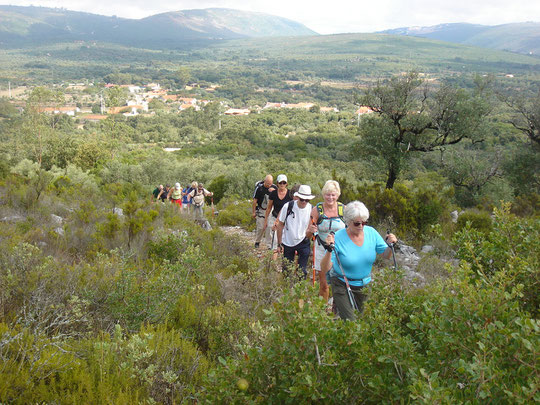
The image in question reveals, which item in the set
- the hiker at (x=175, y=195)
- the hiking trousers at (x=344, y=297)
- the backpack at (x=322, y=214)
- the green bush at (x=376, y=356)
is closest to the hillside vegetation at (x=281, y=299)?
the green bush at (x=376, y=356)

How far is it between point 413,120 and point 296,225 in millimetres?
9322

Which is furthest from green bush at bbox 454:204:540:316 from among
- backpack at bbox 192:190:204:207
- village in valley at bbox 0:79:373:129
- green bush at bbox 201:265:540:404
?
village in valley at bbox 0:79:373:129

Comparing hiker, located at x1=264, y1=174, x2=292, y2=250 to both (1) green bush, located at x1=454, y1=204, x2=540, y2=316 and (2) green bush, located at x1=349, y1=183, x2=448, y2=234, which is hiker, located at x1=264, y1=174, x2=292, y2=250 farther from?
(1) green bush, located at x1=454, y1=204, x2=540, y2=316

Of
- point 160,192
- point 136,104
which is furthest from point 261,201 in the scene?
point 136,104

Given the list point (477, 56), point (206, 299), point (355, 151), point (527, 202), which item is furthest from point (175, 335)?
point (477, 56)

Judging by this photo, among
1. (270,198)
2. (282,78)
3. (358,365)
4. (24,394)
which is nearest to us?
(358,365)

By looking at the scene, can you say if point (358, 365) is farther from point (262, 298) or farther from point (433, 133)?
point (433, 133)

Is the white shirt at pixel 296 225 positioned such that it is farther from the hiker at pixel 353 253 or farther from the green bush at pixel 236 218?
the green bush at pixel 236 218

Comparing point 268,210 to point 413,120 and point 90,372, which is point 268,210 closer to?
point 90,372

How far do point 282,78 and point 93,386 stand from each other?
552 feet

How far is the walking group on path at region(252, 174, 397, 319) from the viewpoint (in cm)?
346

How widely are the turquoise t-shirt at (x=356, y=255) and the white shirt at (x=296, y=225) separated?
1381 mm

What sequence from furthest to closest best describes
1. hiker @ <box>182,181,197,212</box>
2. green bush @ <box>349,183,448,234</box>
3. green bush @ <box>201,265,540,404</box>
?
hiker @ <box>182,181,197,212</box> → green bush @ <box>349,183,448,234</box> → green bush @ <box>201,265,540,404</box>

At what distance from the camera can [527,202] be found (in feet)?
35.0
